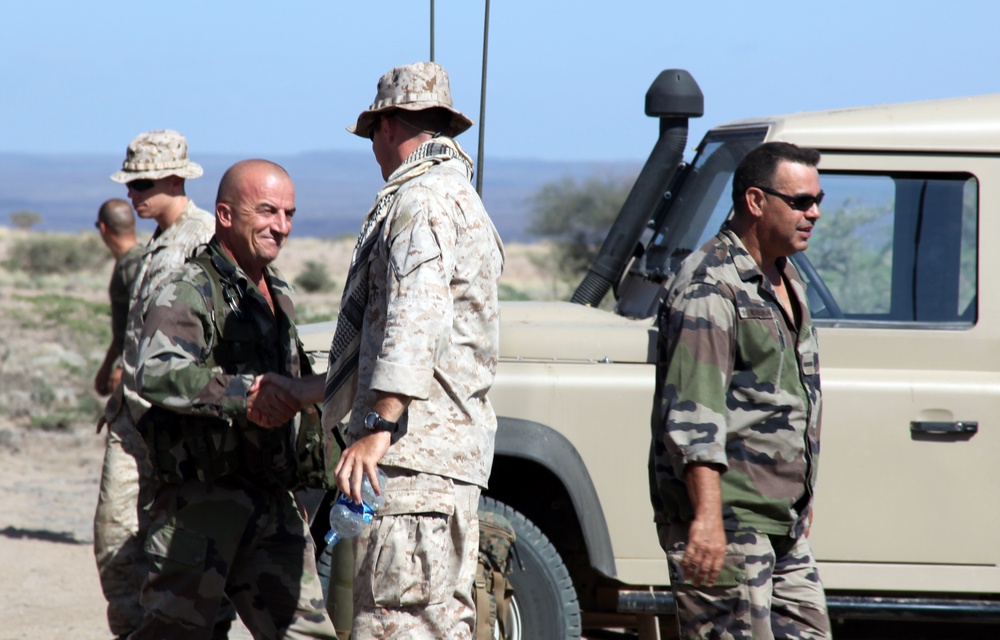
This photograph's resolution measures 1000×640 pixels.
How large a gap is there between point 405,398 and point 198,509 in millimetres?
900

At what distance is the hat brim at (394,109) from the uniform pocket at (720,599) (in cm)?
126

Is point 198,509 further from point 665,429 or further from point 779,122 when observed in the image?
point 779,122

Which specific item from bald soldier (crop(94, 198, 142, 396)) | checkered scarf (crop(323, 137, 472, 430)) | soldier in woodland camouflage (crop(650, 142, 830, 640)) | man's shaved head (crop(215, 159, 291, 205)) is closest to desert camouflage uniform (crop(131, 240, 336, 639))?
man's shaved head (crop(215, 159, 291, 205))

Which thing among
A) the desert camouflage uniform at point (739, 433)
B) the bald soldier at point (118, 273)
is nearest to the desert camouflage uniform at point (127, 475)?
the bald soldier at point (118, 273)

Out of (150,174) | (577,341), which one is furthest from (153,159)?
(577,341)

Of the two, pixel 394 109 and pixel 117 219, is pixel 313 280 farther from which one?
pixel 394 109

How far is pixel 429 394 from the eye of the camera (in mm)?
3188

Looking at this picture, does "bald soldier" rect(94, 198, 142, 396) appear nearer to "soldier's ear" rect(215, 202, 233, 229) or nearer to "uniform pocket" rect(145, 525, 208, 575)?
"soldier's ear" rect(215, 202, 233, 229)

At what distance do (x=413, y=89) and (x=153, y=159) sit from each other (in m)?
2.34

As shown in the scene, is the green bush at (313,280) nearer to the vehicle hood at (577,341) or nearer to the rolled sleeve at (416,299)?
the vehicle hood at (577,341)

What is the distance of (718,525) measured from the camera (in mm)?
3211

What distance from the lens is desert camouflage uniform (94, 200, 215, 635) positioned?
5.03 metres

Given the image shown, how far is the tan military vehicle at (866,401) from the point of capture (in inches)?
171

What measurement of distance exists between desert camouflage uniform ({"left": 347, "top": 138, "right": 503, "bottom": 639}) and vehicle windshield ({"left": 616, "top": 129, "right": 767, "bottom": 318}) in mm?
1586
